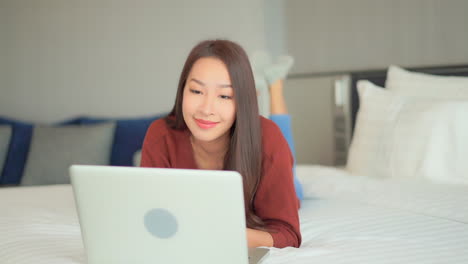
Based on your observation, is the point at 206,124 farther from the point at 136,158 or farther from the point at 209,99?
the point at 136,158

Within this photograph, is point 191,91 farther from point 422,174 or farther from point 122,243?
point 422,174

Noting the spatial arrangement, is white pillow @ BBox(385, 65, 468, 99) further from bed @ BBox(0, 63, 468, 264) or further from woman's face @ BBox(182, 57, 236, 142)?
woman's face @ BBox(182, 57, 236, 142)

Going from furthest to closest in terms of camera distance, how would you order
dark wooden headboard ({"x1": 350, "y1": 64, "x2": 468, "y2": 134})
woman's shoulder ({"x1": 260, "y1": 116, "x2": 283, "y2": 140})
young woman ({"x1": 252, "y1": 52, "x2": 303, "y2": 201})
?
Result: dark wooden headboard ({"x1": 350, "y1": 64, "x2": 468, "y2": 134}), young woman ({"x1": 252, "y1": 52, "x2": 303, "y2": 201}), woman's shoulder ({"x1": 260, "y1": 116, "x2": 283, "y2": 140})

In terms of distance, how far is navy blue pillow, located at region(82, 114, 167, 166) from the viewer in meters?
3.42

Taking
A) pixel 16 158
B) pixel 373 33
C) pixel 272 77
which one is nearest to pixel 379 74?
pixel 373 33

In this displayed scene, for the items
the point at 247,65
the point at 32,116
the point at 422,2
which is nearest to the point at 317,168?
the point at 422,2

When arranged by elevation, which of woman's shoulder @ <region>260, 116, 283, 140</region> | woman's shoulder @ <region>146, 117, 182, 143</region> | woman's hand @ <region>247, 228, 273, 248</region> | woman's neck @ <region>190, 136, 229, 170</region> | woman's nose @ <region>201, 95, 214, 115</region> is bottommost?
woman's hand @ <region>247, 228, 273, 248</region>

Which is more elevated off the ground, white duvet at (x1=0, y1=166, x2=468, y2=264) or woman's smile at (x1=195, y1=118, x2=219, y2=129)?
woman's smile at (x1=195, y1=118, x2=219, y2=129)

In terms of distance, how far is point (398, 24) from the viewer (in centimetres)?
283

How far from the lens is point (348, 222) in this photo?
1719mm

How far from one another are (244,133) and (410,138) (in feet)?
3.63

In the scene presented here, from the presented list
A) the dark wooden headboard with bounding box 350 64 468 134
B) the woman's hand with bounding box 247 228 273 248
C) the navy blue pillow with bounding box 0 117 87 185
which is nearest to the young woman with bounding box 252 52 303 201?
the dark wooden headboard with bounding box 350 64 468 134

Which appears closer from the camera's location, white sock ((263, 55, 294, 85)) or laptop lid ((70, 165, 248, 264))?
laptop lid ((70, 165, 248, 264))

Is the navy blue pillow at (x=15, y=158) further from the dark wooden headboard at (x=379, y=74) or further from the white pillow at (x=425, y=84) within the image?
the white pillow at (x=425, y=84)
